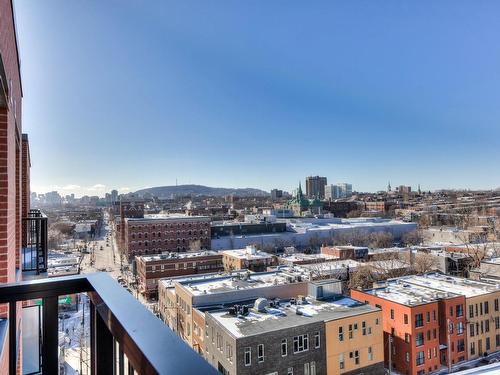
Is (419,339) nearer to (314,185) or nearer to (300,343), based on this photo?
(300,343)

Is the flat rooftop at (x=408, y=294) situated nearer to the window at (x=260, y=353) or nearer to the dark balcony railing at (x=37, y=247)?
the window at (x=260, y=353)

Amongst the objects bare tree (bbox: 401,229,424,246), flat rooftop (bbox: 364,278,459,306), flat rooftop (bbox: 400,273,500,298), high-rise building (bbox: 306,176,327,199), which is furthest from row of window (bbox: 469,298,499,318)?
high-rise building (bbox: 306,176,327,199)

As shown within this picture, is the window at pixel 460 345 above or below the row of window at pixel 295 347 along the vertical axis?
below

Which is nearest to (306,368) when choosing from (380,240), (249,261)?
(249,261)

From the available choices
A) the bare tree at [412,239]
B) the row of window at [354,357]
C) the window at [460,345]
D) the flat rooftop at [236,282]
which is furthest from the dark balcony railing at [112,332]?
the bare tree at [412,239]

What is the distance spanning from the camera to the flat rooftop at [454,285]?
A: 56.1 feet

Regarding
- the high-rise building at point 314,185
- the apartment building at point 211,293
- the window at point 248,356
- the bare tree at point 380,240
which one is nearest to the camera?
the window at point 248,356

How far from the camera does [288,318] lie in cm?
1301

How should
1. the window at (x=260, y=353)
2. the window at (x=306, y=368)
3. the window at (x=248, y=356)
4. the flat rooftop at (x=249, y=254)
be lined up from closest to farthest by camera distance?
1. the window at (x=248, y=356)
2. the window at (x=260, y=353)
3. the window at (x=306, y=368)
4. the flat rooftop at (x=249, y=254)

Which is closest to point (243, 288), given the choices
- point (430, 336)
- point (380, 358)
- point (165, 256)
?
point (380, 358)

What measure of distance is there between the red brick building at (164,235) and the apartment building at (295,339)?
24.3 m

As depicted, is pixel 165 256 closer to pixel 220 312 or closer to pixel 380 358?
pixel 220 312

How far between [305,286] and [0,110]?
1654 centimetres

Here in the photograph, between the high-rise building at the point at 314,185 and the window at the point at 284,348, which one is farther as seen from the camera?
the high-rise building at the point at 314,185
